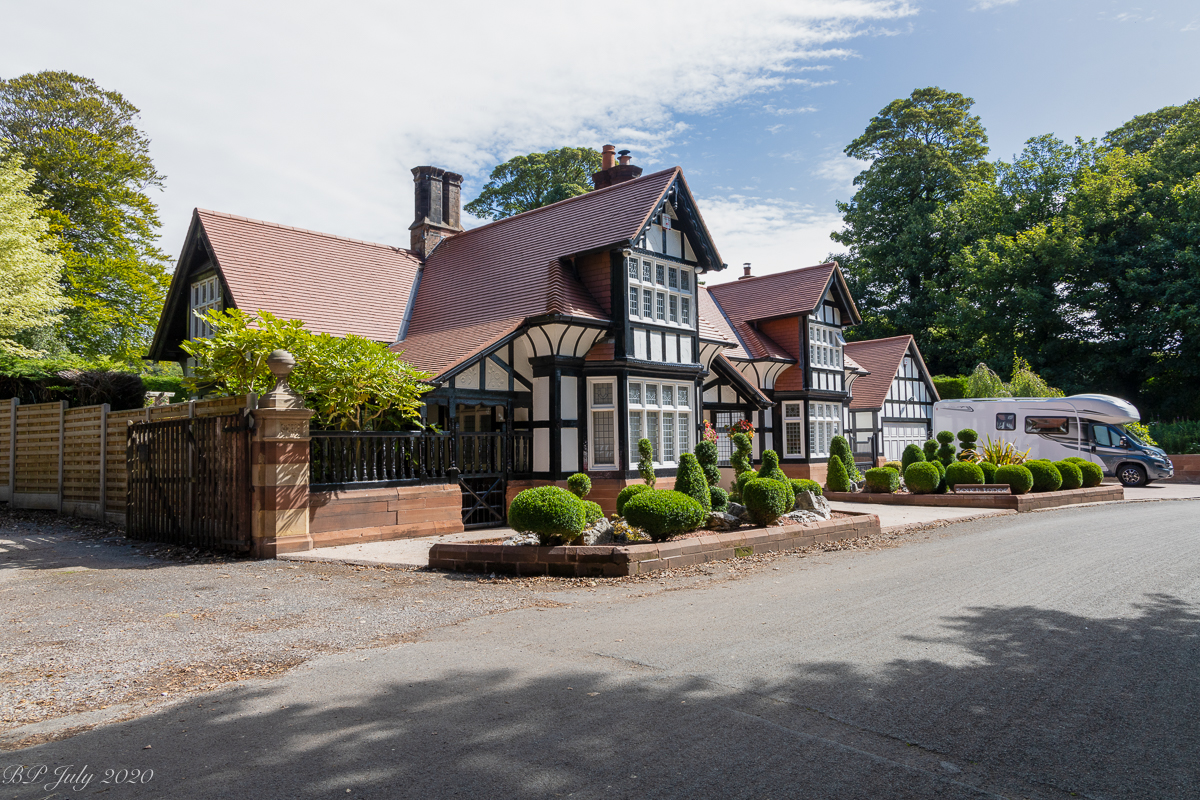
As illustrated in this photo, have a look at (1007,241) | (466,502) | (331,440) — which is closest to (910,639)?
(331,440)

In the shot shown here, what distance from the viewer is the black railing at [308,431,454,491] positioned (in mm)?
12039

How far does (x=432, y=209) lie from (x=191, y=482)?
13.3 m

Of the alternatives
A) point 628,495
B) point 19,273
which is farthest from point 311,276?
point 628,495

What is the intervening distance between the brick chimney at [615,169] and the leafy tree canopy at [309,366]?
37.7 ft

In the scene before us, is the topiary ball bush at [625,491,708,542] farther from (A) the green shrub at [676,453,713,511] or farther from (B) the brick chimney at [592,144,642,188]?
(B) the brick chimney at [592,144,642,188]

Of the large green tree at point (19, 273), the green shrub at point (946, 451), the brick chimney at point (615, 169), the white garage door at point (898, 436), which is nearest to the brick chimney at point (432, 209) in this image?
the brick chimney at point (615, 169)

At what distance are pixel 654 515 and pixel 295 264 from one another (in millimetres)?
12841

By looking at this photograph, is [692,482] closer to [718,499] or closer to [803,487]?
[718,499]

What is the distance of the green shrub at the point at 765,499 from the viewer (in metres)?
12.2

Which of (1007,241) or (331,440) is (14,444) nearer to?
(331,440)

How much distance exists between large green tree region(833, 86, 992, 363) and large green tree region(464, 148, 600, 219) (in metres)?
17.3

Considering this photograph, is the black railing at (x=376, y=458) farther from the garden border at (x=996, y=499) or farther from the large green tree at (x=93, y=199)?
the large green tree at (x=93, y=199)

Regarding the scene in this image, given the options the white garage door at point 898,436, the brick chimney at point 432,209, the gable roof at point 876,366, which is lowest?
the white garage door at point 898,436

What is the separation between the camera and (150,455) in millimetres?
12664
